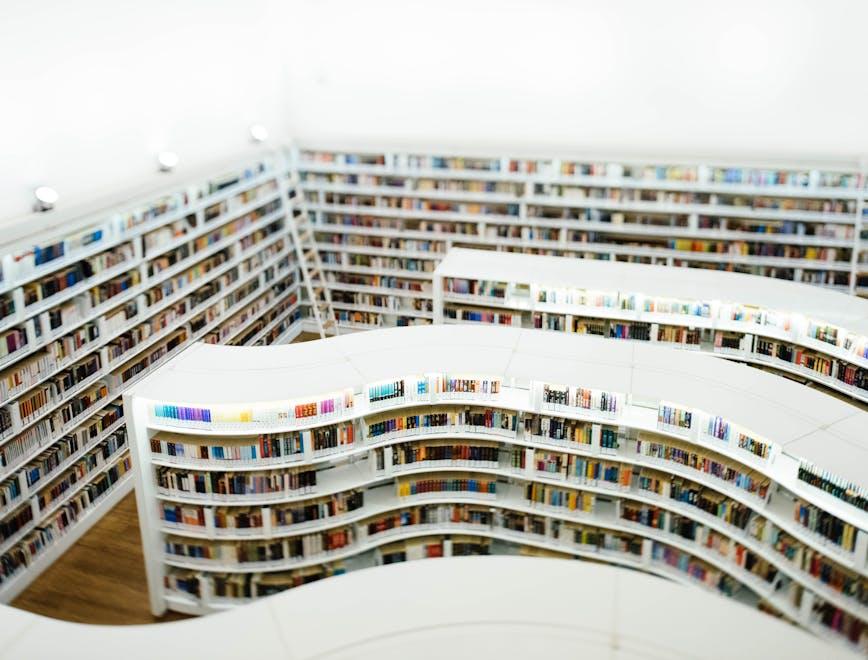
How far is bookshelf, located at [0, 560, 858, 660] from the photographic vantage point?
3779 millimetres

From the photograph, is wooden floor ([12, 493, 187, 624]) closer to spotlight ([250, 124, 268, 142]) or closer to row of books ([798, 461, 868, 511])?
row of books ([798, 461, 868, 511])

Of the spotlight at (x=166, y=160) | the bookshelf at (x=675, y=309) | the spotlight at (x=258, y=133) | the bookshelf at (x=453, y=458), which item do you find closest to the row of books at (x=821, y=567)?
the bookshelf at (x=453, y=458)

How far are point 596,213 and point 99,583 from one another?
7.17 metres

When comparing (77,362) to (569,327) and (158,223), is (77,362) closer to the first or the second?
(158,223)

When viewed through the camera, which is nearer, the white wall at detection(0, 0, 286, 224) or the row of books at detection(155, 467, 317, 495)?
the row of books at detection(155, 467, 317, 495)

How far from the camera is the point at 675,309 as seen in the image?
27.3 ft

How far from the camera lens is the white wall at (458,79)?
28.6ft

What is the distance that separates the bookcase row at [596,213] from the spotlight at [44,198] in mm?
4286

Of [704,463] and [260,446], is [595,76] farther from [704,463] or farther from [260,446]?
[260,446]

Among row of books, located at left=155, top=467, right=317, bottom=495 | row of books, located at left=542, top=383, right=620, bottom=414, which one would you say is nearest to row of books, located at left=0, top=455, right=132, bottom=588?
row of books, located at left=155, top=467, right=317, bottom=495

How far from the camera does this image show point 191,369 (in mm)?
6293

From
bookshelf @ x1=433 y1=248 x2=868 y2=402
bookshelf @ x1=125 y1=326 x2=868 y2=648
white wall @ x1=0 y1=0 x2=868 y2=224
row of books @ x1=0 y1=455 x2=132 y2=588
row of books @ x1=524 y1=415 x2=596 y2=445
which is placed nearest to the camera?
bookshelf @ x1=125 y1=326 x2=868 y2=648

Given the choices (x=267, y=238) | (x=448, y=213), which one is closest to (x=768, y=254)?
(x=448, y=213)

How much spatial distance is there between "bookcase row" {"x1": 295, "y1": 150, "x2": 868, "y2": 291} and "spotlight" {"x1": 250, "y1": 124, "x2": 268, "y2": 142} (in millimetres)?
555
